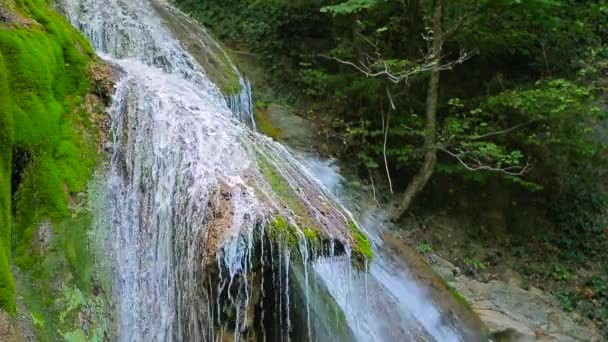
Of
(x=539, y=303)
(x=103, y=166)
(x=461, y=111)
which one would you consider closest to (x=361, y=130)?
(x=461, y=111)

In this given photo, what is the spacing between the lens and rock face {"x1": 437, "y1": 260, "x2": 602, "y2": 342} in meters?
7.00

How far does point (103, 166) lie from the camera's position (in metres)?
4.50

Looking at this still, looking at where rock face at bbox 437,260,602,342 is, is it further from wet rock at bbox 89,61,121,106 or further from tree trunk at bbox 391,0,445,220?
wet rock at bbox 89,61,121,106

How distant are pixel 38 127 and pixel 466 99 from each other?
723 centimetres

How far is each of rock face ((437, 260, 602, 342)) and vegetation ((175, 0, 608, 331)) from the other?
63 cm

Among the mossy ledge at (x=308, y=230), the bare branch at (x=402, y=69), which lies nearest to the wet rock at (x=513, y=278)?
the bare branch at (x=402, y=69)

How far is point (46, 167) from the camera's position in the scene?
4.04m

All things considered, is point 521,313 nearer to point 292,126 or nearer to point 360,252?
point 292,126

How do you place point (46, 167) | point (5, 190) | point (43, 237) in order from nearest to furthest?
point (5, 190)
point (43, 237)
point (46, 167)

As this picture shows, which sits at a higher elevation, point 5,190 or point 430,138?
point 5,190

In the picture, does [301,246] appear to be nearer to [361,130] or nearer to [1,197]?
[1,197]

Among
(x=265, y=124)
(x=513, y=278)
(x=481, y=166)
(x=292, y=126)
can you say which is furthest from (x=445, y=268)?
(x=265, y=124)

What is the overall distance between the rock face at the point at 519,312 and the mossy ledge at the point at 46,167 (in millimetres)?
4807

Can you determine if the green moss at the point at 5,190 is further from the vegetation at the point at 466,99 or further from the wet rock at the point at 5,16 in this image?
the vegetation at the point at 466,99
